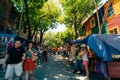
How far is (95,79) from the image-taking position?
10414 mm

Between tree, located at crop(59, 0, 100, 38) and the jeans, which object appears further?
tree, located at crop(59, 0, 100, 38)

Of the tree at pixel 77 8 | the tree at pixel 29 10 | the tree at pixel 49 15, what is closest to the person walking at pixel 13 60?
the tree at pixel 29 10

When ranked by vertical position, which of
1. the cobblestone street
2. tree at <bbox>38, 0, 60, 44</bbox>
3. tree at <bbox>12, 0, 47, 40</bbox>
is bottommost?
the cobblestone street

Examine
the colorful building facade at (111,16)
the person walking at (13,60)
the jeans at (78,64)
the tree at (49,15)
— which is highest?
the tree at (49,15)

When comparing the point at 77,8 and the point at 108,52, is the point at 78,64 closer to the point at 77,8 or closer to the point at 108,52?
the point at 108,52

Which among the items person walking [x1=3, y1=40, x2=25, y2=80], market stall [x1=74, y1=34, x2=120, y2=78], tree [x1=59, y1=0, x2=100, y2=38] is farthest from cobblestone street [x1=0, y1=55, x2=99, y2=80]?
tree [x1=59, y1=0, x2=100, y2=38]

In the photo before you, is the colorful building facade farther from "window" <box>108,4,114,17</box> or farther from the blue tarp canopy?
the blue tarp canopy

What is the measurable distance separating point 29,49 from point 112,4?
1357 centimetres

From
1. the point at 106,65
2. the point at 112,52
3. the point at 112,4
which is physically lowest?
the point at 106,65

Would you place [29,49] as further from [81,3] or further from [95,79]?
[81,3]

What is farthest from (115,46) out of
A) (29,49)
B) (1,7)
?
(1,7)

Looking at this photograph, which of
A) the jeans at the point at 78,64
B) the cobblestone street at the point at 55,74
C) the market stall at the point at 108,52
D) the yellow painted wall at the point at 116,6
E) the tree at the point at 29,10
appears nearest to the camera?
the market stall at the point at 108,52

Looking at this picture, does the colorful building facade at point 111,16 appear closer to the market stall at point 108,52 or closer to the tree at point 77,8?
the tree at point 77,8

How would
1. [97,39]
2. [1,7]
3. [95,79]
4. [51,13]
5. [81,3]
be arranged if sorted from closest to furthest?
[97,39] < [95,79] < [1,7] < [81,3] < [51,13]
